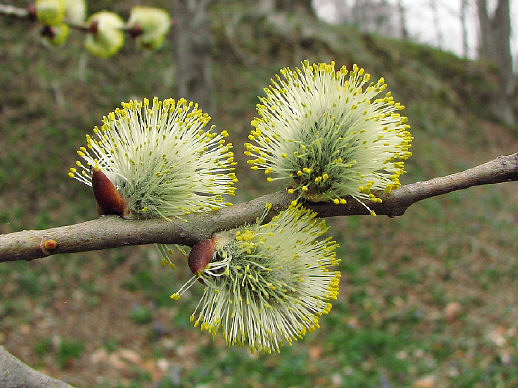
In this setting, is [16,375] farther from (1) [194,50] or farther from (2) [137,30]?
(1) [194,50]

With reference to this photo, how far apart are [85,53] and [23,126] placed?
2.14 meters

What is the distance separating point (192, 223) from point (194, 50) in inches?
182

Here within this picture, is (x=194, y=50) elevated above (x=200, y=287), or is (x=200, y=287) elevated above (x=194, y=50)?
(x=194, y=50)

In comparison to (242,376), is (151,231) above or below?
above

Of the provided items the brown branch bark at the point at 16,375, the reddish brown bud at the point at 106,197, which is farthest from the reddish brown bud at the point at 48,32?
the brown branch bark at the point at 16,375

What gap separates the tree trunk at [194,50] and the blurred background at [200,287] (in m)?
0.02

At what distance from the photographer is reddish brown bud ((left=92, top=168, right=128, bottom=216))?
104cm

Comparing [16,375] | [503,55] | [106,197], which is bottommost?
[16,375]

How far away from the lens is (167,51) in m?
10.1

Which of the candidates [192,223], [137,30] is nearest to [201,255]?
[192,223]

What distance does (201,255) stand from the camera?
1.03m

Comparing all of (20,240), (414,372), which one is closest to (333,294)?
(20,240)

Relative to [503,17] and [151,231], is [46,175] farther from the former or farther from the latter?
[503,17]

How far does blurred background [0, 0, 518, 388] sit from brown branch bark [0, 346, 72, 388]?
375cm
